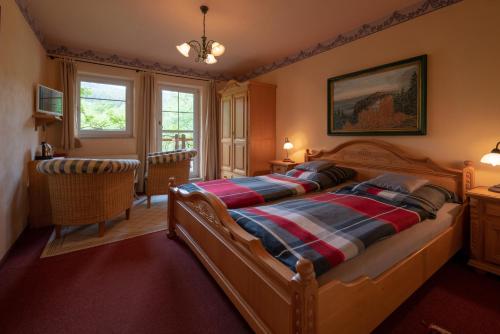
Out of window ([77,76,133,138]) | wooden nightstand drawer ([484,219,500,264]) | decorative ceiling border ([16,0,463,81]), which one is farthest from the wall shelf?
wooden nightstand drawer ([484,219,500,264])

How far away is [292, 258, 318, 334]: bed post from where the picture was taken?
94 cm

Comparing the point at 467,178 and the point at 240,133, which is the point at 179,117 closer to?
the point at 240,133

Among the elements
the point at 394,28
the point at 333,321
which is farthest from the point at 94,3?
the point at 333,321

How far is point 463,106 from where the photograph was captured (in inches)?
92.0

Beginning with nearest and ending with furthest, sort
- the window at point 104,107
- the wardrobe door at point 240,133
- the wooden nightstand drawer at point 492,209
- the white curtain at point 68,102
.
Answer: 1. the wooden nightstand drawer at point 492,209
2. the white curtain at point 68,102
3. the window at point 104,107
4. the wardrobe door at point 240,133

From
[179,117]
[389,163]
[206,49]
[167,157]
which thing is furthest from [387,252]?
[179,117]

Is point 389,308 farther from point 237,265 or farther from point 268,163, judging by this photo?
point 268,163

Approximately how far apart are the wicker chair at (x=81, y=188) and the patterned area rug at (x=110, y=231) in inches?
4.6

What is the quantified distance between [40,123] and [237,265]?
357 centimetres

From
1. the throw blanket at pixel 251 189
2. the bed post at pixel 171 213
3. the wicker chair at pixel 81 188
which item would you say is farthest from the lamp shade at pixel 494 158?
the wicker chair at pixel 81 188

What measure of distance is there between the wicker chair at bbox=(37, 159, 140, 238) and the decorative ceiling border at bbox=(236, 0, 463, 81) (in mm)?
2999

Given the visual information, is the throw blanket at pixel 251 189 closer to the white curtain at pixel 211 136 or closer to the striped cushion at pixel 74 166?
the striped cushion at pixel 74 166

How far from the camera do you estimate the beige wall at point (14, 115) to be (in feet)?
7.13

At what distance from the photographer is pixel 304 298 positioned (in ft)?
3.09
